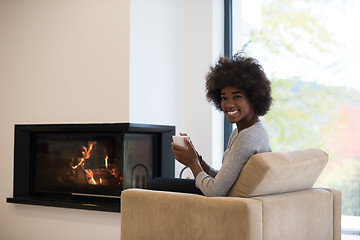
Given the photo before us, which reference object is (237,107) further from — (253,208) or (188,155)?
(253,208)

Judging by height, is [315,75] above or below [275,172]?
Result: above

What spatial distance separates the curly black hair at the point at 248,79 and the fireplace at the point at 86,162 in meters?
1.34

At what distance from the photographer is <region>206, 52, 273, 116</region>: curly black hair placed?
2197mm

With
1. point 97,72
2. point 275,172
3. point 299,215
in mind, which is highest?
point 97,72

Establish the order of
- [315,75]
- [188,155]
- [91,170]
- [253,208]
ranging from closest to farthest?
[253,208]
[188,155]
[91,170]
[315,75]

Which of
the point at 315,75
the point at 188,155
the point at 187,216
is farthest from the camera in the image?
the point at 315,75

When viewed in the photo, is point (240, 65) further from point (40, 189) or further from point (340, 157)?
point (40, 189)

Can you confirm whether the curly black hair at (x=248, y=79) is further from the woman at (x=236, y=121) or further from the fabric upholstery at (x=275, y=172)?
the fabric upholstery at (x=275, y=172)

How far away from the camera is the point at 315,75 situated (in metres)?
4.12

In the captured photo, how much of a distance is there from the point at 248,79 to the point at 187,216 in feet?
2.34

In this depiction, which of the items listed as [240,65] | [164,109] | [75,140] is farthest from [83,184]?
[240,65]

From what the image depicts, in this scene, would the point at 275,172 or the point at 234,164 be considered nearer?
the point at 275,172

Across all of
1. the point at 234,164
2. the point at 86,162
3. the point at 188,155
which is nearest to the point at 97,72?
the point at 86,162

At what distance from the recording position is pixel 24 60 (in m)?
4.00
